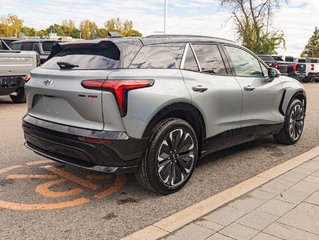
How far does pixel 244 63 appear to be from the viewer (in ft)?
17.3

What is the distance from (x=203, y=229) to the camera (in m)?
3.19

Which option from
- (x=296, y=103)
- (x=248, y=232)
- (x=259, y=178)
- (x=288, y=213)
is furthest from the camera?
(x=296, y=103)

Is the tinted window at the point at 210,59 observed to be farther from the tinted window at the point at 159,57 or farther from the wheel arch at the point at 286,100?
the wheel arch at the point at 286,100

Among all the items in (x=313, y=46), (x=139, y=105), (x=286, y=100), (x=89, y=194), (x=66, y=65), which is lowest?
(x=89, y=194)

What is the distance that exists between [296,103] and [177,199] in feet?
10.3

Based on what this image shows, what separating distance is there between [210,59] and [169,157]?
1424mm

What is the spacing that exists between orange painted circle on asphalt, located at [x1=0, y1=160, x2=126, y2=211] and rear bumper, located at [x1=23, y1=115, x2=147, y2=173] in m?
0.38

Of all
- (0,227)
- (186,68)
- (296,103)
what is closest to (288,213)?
(186,68)

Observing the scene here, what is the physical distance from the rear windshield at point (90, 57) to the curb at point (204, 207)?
152 centimetres

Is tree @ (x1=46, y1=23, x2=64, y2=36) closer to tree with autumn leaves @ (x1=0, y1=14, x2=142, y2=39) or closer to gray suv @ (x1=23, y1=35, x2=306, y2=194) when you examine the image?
tree with autumn leaves @ (x1=0, y1=14, x2=142, y2=39)

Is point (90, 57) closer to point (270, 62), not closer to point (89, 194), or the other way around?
point (89, 194)

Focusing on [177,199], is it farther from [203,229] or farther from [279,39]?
[279,39]

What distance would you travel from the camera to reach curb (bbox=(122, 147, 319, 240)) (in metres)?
3.13

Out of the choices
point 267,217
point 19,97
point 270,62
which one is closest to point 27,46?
point 19,97
